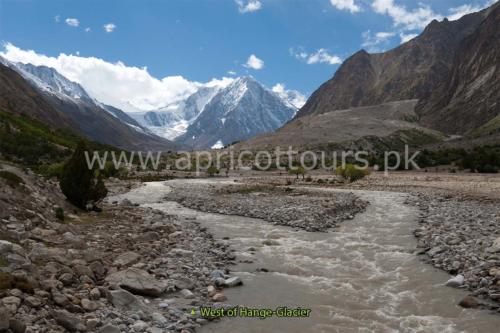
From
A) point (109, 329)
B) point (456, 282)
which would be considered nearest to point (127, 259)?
point (109, 329)

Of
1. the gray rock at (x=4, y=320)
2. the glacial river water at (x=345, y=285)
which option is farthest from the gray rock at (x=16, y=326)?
the glacial river water at (x=345, y=285)

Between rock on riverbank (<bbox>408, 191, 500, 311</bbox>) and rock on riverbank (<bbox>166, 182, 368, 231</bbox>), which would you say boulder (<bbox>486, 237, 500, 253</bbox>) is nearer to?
rock on riverbank (<bbox>408, 191, 500, 311</bbox>)

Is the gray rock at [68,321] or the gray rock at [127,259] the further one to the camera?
the gray rock at [127,259]

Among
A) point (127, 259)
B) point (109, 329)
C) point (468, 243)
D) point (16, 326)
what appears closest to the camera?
point (16, 326)

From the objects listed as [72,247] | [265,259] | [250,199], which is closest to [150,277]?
[72,247]

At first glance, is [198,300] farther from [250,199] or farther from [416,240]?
[250,199]

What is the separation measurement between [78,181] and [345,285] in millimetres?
20515

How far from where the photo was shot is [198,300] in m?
15.1

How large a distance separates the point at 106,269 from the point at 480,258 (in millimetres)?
16194

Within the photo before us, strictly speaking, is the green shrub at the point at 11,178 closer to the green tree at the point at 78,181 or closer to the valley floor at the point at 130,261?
the valley floor at the point at 130,261

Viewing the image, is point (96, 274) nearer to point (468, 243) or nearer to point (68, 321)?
point (68, 321)

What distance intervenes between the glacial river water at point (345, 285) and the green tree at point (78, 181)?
9462 millimetres

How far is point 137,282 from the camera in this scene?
1534cm

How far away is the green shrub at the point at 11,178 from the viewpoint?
74.5 ft
